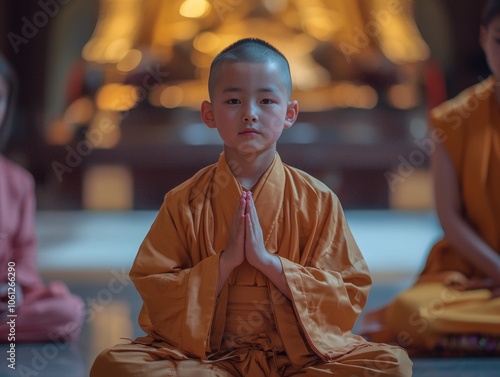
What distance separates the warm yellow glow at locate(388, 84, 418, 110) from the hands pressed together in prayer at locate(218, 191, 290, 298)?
202 inches

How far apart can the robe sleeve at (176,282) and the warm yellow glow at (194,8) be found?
5.69 meters

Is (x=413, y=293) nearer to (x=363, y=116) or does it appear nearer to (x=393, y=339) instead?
(x=393, y=339)

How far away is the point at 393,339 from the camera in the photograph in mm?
2762

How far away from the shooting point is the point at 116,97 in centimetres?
682

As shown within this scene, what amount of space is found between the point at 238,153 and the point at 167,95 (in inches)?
203

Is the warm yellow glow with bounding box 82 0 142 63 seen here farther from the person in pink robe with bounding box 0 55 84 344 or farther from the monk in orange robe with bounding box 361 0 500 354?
the monk in orange robe with bounding box 361 0 500 354

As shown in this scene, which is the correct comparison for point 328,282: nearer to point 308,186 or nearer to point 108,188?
point 308,186

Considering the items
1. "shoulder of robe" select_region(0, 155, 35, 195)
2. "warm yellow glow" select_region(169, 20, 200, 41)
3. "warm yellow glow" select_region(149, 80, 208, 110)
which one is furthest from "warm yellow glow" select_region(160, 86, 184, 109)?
"shoulder of robe" select_region(0, 155, 35, 195)

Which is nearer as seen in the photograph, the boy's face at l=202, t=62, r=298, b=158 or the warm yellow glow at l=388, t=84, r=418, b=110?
the boy's face at l=202, t=62, r=298, b=158

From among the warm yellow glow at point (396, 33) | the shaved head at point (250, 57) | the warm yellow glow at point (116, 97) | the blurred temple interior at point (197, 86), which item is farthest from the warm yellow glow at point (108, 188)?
the shaved head at point (250, 57)

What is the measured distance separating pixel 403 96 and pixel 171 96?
5.97ft

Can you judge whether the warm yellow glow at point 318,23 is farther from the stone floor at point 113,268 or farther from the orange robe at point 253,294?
the orange robe at point 253,294

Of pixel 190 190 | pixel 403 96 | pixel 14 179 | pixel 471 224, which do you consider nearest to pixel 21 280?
pixel 14 179

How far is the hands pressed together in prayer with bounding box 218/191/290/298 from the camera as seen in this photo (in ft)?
5.95
